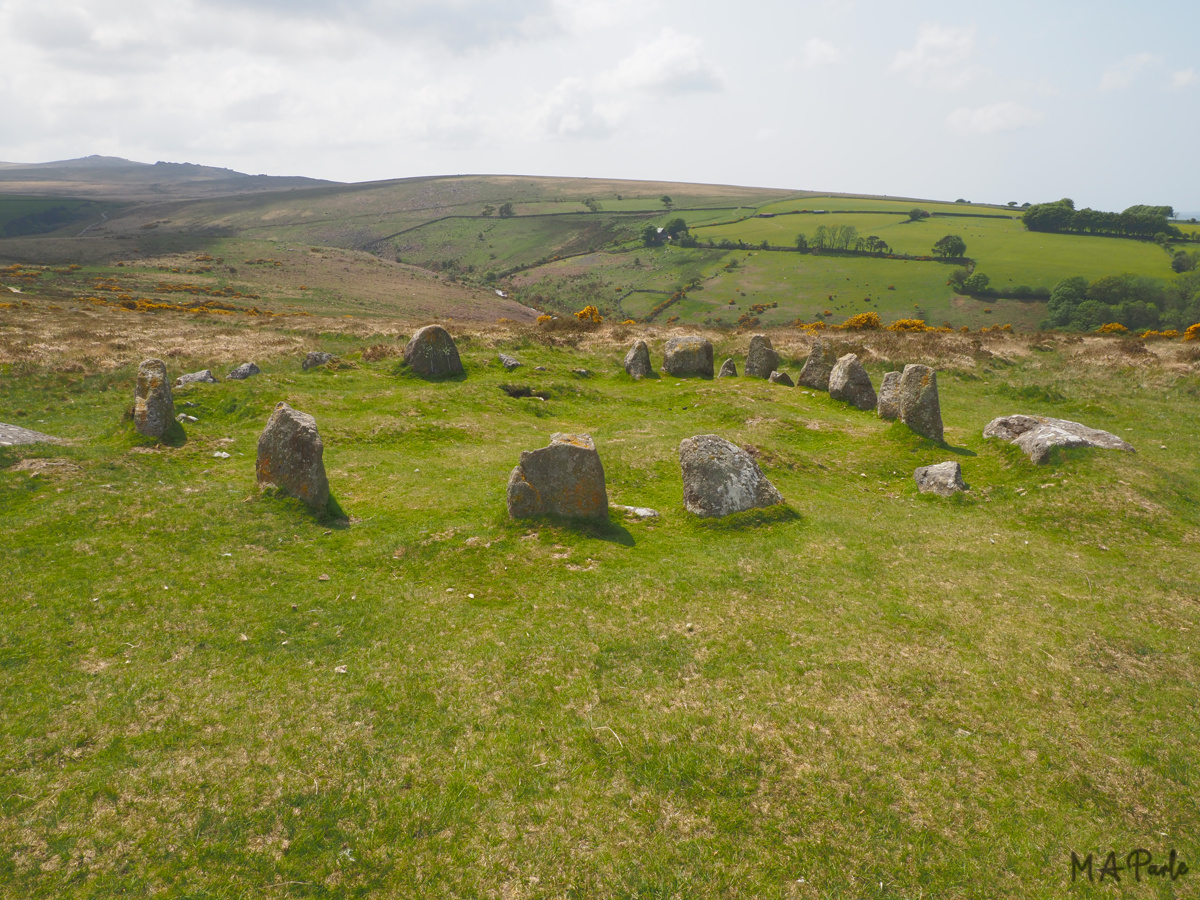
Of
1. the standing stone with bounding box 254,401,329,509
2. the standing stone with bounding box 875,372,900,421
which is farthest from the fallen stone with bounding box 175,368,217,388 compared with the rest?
the standing stone with bounding box 875,372,900,421

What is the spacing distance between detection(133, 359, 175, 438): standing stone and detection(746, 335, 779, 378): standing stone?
103 ft

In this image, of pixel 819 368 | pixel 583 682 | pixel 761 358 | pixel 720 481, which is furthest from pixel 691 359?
pixel 583 682

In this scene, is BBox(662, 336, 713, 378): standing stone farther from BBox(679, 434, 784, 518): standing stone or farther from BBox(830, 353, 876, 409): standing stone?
BBox(679, 434, 784, 518): standing stone

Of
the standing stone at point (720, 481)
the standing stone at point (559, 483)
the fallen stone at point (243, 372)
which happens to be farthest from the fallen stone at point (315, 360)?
the standing stone at point (720, 481)

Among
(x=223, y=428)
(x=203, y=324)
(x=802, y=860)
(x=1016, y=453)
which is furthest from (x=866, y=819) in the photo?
(x=203, y=324)

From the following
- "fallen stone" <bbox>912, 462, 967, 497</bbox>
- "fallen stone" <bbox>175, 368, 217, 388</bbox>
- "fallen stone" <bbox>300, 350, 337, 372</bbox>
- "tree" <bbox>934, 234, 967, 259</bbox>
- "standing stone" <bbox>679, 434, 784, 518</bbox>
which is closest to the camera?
"standing stone" <bbox>679, 434, 784, 518</bbox>

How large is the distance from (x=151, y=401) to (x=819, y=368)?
33.2 metres

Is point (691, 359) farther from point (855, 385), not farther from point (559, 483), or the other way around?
point (559, 483)

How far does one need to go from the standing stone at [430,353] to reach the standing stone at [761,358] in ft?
64.8

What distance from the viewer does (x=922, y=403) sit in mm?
23766

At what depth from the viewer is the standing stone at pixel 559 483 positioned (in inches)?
612

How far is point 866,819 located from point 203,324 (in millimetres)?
58784

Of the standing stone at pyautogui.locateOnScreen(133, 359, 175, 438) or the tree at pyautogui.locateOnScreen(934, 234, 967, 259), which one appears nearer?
the standing stone at pyautogui.locateOnScreen(133, 359, 175, 438)

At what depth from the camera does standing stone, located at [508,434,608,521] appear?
1555 cm
